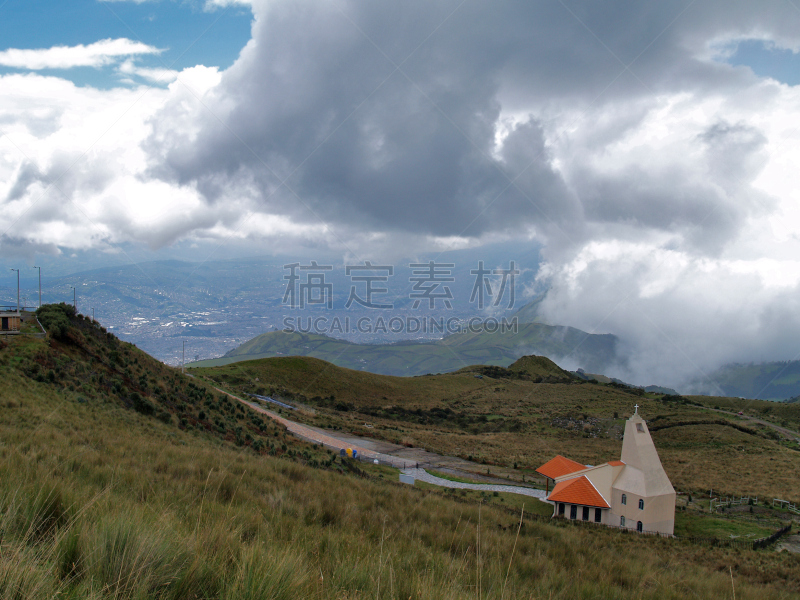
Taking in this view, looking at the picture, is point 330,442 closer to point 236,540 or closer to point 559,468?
point 559,468

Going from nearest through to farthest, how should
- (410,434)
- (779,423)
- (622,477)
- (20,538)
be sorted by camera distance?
(20,538)
(622,477)
(410,434)
(779,423)

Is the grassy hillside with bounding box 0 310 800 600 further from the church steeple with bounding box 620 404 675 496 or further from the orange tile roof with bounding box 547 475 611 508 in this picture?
the orange tile roof with bounding box 547 475 611 508

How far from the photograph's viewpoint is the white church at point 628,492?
19.0 metres

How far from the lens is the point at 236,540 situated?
3578 millimetres

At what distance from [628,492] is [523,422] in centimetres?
4244

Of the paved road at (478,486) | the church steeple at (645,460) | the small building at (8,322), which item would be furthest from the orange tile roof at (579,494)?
the small building at (8,322)

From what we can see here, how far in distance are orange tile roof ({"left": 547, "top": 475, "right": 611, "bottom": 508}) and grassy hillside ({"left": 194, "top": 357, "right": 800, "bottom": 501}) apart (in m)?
9.13

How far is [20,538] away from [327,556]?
2328mm

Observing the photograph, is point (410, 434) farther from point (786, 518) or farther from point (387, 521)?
point (387, 521)

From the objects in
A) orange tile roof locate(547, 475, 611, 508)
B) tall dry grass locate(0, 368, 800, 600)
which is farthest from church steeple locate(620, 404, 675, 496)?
tall dry grass locate(0, 368, 800, 600)

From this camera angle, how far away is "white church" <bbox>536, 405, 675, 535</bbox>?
19.0m

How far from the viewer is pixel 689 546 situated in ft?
55.1

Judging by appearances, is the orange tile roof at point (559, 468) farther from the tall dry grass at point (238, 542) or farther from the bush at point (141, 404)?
the bush at point (141, 404)

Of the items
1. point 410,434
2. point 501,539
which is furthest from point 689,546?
point 410,434
